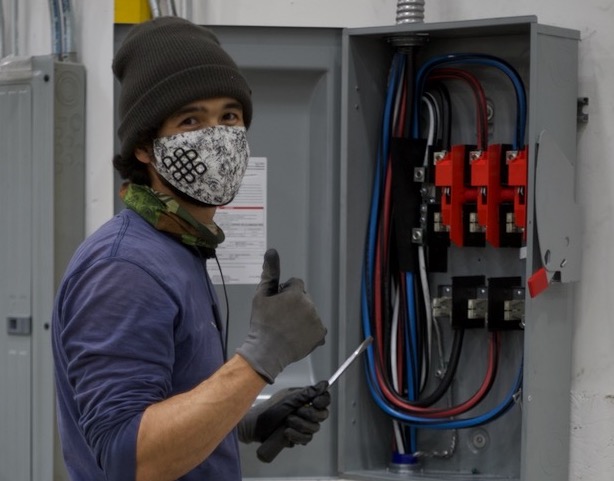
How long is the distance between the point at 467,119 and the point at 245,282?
62 cm

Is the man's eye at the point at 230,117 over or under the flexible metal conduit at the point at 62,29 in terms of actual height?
under

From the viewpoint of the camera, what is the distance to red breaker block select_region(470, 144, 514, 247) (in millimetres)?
2107

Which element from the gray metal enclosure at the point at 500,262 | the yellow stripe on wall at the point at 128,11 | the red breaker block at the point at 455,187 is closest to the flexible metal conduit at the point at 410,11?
the gray metal enclosure at the point at 500,262

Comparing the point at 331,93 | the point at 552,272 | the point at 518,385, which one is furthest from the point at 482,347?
the point at 331,93

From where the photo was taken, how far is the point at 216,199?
1.35 metres

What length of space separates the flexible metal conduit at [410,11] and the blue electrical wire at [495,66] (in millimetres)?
139

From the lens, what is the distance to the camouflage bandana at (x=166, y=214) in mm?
1274

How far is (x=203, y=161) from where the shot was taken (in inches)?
51.6

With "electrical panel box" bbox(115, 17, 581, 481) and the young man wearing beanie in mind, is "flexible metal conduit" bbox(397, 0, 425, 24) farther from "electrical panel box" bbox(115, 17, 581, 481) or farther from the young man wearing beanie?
the young man wearing beanie

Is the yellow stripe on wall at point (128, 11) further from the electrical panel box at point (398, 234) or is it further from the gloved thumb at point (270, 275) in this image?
the gloved thumb at point (270, 275)

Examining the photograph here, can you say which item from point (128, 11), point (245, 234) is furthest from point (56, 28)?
point (245, 234)

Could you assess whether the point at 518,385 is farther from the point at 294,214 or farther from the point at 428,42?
the point at 428,42

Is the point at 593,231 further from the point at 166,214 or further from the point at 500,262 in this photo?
the point at 166,214

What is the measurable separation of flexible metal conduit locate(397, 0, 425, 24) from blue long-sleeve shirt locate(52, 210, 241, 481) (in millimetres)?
1027
